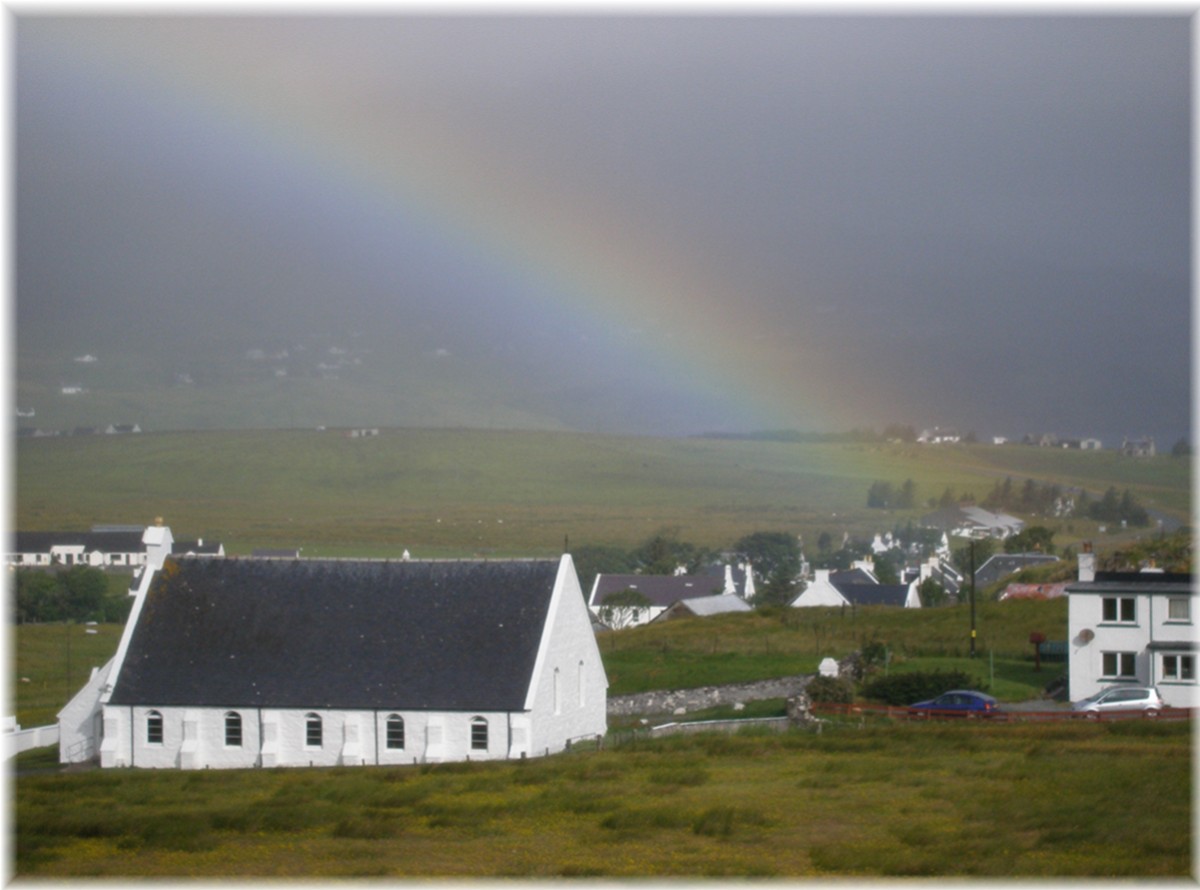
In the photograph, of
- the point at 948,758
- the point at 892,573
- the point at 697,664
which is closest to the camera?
the point at 948,758

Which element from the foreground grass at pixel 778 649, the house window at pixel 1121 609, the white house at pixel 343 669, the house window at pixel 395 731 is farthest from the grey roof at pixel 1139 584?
the house window at pixel 395 731

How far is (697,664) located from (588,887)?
29964mm

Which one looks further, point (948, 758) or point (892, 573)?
point (892, 573)

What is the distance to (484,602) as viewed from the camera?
42.8m

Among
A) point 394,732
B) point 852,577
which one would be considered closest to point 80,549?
point 852,577

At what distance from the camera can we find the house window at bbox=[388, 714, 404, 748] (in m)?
40.3

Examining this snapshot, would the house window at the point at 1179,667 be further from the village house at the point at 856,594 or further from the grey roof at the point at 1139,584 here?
the village house at the point at 856,594

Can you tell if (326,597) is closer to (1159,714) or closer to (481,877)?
(481,877)

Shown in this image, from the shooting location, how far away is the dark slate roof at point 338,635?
134ft

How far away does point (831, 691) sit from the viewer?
4372cm

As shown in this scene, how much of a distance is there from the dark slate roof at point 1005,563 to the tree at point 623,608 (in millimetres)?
31970

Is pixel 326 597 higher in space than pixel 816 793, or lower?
higher

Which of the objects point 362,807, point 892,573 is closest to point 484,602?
point 362,807

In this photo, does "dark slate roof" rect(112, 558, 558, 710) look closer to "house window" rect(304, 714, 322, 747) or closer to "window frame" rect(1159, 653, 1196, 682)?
"house window" rect(304, 714, 322, 747)
